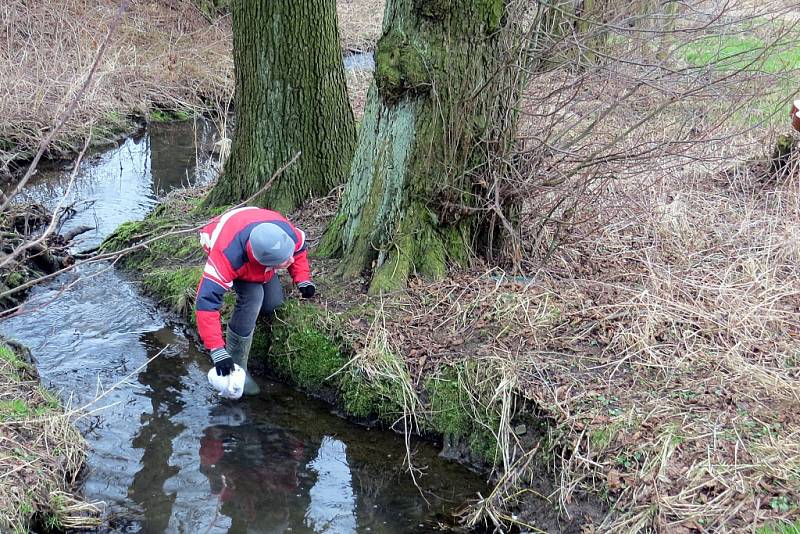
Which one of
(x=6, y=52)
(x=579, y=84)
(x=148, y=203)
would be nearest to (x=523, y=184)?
(x=579, y=84)

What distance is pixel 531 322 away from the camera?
4.92 meters

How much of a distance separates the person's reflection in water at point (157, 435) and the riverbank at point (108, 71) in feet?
13.1

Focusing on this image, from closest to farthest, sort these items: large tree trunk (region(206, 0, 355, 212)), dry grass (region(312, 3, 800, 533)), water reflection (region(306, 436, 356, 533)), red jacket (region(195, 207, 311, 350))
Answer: dry grass (region(312, 3, 800, 533))
water reflection (region(306, 436, 356, 533))
red jacket (region(195, 207, 311, 350))
large tree trunk (region(206, 0, 355, 212))

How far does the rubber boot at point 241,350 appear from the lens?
202 inches

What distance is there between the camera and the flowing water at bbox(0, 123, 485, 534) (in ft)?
13.6

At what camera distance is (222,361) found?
4.75m

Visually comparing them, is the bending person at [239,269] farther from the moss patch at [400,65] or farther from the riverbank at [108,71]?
the riverbank at [108,71]

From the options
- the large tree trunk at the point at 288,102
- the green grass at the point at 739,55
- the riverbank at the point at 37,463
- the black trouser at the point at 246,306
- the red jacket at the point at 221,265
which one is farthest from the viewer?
the large tree trunk at the point at 288,102

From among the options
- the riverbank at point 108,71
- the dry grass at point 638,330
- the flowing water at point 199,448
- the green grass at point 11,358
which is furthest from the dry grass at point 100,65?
the dry grass at point 638,330

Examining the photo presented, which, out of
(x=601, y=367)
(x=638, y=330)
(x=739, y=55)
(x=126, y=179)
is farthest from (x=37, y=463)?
(x=126, y=179)

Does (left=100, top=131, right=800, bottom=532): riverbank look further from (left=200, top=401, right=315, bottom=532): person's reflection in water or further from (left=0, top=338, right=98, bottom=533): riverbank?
(left=0, top=338, right=98, bottom=533): riverbank

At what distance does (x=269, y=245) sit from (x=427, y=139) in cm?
141

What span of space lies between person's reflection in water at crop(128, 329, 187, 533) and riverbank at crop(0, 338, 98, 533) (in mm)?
304

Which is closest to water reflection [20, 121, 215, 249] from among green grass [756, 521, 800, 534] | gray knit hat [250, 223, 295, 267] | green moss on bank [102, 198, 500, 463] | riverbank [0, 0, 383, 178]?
riverbank [0, 0, 383, 178]
